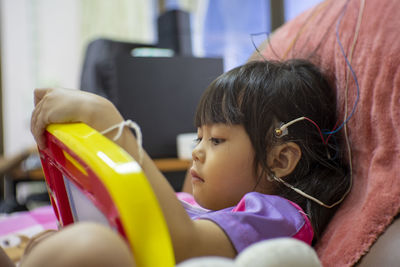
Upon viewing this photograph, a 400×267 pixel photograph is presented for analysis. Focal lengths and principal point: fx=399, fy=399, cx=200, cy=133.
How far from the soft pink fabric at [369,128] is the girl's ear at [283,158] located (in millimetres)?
118

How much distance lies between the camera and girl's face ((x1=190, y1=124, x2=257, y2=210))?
0.78 meters

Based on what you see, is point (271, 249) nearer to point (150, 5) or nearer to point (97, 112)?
point (97, 112)

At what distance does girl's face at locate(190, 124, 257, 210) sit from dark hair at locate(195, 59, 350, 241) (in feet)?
0.06

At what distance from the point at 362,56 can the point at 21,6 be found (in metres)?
3.51

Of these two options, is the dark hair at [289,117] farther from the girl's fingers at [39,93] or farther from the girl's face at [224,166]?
the girl's fingers at [39,93]

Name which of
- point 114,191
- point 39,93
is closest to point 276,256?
point 114,191

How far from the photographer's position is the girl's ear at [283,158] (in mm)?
793

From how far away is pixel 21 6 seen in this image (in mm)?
3578

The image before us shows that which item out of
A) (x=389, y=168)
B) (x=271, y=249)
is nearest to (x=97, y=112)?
(x=271, y=249)

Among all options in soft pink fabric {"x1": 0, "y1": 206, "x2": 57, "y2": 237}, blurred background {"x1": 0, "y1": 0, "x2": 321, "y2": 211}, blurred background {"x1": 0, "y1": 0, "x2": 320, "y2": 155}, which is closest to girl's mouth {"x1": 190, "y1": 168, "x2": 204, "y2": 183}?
soft pink fabric {"x1": 0, "y1": 206, "x2": 57, "y2": 237}

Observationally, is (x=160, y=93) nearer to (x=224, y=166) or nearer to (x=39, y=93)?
(x=224, y=166)

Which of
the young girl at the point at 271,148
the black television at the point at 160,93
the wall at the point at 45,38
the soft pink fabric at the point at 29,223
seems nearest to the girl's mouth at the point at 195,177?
the young girl at the point at 271,148

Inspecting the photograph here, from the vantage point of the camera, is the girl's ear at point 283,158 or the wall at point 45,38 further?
the wall at point 45,38

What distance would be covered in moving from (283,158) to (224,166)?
0.41 ft
